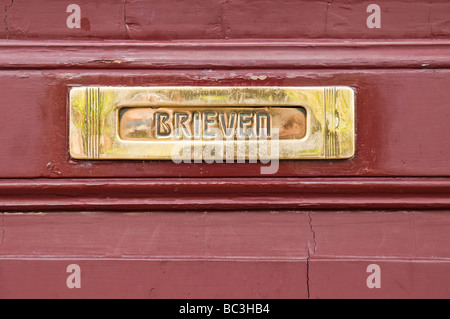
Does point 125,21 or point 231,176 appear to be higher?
point 125,21

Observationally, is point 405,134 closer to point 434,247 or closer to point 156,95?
point 434,247

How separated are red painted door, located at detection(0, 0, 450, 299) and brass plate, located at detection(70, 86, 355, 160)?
3 cm

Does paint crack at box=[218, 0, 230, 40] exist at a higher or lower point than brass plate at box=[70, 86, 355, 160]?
higher

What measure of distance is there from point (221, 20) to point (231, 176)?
36cm

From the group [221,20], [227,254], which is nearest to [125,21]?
[221,20]

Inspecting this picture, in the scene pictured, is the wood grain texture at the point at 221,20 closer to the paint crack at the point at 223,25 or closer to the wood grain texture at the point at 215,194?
the paint crack at the point at 223,25

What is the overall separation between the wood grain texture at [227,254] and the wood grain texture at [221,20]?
410 mm

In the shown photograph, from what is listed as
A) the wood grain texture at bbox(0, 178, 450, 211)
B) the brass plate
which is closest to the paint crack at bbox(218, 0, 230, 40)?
the brass plate

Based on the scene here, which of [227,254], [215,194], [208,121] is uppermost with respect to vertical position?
[208,121]

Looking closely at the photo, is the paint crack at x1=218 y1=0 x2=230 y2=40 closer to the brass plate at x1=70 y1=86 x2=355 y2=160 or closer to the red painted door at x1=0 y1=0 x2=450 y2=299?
the red painted door at x1=0 y1=0 x2=450 y2=299

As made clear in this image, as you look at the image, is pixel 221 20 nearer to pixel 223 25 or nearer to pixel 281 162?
pixel 223 25

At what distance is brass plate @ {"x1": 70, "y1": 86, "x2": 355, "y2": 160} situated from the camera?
2.91ft

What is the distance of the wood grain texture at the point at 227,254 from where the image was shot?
2.96 ft

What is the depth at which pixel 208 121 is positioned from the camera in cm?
90
